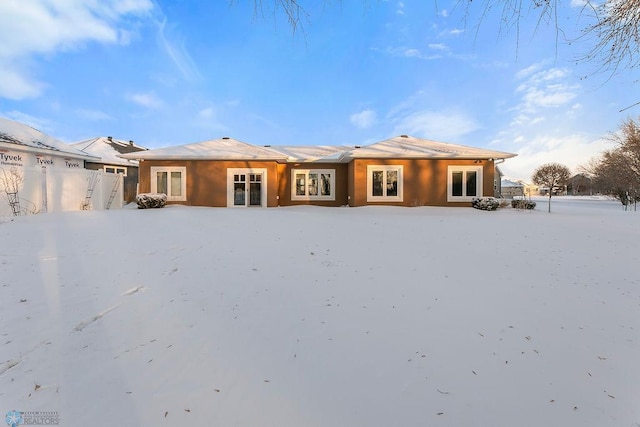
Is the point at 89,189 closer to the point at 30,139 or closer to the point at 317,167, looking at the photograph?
the point at 30,139

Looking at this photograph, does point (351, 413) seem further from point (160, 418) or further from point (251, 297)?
point (251, 297)

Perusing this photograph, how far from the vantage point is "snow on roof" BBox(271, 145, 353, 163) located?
16.7m

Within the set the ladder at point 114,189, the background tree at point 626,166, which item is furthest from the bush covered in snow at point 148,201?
the background tree at point 626,166

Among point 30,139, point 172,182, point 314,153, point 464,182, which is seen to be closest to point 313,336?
point 172,182

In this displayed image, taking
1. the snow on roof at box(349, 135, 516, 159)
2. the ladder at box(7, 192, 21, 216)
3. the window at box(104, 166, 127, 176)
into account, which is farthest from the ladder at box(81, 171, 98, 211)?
the snow on roof at box(349, 135, 516, 159)

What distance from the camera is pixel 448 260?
214 inches

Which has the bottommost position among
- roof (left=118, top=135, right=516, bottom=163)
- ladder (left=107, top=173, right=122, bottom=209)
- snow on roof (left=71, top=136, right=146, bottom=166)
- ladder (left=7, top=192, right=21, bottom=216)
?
ladder (left=7, top=192, right=21, bottom=216)

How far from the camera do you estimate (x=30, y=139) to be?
14961 millimetres

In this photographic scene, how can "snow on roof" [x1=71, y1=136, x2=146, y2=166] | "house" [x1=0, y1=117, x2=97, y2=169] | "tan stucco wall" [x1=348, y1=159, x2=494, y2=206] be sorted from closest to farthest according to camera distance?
"house" [x1=0, y1=117, x2=97, y2=169] → "tan stucco wall" [x1=348, y1=159, x2=494, y2=206] → "snow on roof" [x1=71, y1=136, x2=146, y2=166]

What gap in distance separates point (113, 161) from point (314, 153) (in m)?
13.5

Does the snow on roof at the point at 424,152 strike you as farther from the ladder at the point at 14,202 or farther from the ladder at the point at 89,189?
the ladder at the point at 14,202

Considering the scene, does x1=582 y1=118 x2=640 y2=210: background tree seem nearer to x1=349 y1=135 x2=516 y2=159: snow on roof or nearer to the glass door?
Result: x1=349 y1=135 x2=516 y2=159: snow on roof

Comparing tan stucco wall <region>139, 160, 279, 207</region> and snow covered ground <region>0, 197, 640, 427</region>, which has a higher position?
tan stucco wall <region>139, 160, 279, 207</region>

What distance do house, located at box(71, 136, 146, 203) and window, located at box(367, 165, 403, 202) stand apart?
594 inches
